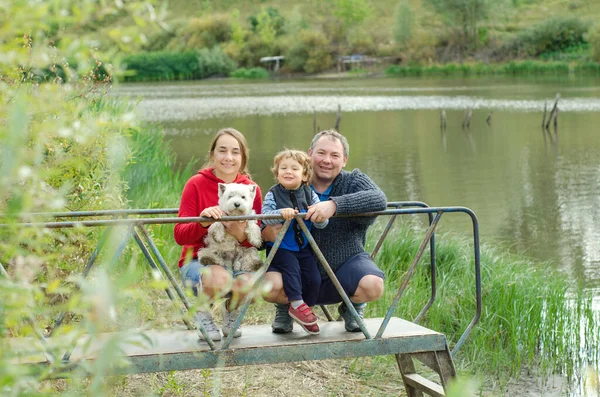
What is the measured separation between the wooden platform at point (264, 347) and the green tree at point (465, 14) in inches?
3561

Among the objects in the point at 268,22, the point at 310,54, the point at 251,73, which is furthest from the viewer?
the point at 268,22

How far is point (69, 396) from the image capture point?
1868 mm

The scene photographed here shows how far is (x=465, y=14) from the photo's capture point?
309 feet

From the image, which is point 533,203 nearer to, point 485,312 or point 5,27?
point 485,312

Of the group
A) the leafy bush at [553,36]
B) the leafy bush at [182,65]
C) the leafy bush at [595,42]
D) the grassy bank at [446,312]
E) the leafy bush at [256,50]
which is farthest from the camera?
the leafy bush at [256,50]

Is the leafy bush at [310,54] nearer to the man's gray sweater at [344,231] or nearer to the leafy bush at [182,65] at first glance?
the leafy bush at [182,65]

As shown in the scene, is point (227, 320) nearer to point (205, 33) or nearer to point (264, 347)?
point (264, 347)

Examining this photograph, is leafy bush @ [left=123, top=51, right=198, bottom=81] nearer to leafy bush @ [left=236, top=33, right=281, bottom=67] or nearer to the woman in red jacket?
leafy bush @ [left=236, top=33, right=281, bottom=67]

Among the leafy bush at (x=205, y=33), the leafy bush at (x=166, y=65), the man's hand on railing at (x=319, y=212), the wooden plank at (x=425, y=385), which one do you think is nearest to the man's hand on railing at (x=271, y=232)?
the man's hand on railing at (x=319, y=212)

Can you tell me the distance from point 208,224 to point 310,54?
9423 cm

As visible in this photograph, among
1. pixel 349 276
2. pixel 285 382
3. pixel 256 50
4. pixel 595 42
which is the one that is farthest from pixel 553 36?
pixel 349 276

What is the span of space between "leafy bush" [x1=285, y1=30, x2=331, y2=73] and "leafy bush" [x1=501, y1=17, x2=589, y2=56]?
2260 cm

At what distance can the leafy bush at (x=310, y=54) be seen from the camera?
9681 centimetres

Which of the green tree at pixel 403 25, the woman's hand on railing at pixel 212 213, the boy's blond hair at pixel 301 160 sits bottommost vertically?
the woman's hand on railing at pixel 212 213
